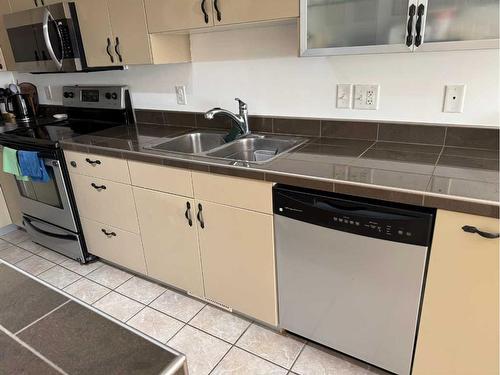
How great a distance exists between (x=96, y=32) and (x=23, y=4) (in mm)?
716

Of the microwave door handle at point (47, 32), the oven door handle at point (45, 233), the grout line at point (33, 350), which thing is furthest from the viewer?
the oven door handle at point (45, 233)

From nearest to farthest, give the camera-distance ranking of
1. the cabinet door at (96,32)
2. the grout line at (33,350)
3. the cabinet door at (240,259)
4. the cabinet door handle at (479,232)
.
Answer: the grout line at (33,350) < the cabinet door handle at (479,232) < the cabinet door at (240,259) < the cabinet door at (96,32)

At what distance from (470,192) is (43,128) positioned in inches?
105

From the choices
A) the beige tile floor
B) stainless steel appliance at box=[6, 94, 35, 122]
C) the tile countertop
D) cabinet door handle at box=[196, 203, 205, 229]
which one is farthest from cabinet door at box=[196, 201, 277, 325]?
stainless steel appliance at box=[6, 94, 35, 122]

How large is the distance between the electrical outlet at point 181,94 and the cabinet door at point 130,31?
0.35m

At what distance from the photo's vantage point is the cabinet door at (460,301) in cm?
112

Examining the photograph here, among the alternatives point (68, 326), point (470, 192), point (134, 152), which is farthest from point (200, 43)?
point (68, 326)

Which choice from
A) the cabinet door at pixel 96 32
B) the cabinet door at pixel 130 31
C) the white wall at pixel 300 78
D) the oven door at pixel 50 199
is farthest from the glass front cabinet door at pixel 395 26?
the oven door at pixel 50 199

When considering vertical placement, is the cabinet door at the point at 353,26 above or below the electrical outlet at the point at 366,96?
above

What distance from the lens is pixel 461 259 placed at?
3.78ft

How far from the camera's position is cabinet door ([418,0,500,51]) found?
1.19 m

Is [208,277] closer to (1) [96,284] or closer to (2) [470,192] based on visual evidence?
(1) [96,284]

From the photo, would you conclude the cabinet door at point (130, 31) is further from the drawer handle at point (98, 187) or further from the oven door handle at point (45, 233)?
the oven door handle at point (45, 233)

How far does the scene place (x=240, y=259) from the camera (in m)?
1.70
